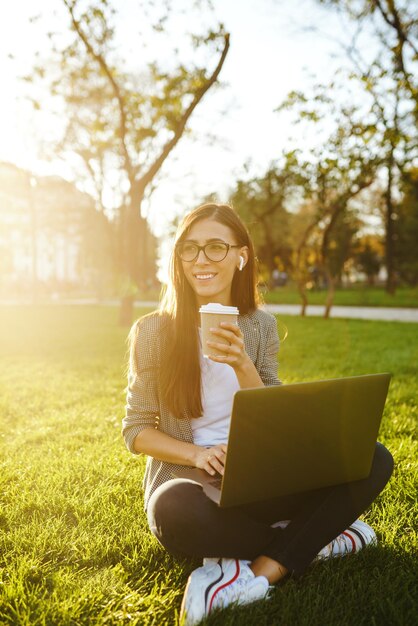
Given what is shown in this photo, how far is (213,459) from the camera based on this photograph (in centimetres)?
211

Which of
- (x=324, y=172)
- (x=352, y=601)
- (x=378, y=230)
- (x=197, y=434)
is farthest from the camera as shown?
(x=378, y=230)

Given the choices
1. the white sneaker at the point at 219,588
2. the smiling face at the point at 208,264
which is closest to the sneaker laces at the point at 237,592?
the white sneaker at the point at 219,588

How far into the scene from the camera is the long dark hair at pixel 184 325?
2400 mm

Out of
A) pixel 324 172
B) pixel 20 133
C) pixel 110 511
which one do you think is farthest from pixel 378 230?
pixel 110 511

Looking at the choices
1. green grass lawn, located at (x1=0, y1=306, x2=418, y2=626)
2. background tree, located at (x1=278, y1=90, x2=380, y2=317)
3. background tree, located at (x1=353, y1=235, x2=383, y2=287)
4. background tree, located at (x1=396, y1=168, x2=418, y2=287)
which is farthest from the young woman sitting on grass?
background tree, located at (x1=353, y1=235, x2=383, y2=287)

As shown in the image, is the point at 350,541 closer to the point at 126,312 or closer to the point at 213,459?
the point at 213,459

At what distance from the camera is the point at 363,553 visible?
2455 mm

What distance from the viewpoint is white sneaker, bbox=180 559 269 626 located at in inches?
77.0

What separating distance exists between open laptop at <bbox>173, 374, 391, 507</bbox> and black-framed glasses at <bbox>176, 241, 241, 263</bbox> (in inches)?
33.8

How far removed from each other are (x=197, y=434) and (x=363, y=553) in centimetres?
91

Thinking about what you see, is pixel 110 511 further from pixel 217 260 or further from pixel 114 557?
pixel 217 260

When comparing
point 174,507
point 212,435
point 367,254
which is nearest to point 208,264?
point 212,435

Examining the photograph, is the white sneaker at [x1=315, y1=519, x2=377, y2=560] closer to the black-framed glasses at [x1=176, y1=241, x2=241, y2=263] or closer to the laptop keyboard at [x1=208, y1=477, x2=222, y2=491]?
the laptop keyboard at [x1=208, y1=477, x2=222, y2=491]

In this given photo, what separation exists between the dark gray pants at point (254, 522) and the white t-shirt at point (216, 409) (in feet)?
1.09
